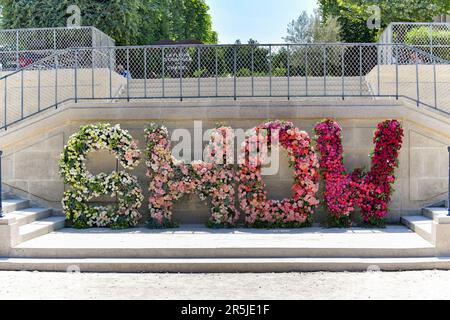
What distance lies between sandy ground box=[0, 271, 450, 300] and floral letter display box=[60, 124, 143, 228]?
8.46ft

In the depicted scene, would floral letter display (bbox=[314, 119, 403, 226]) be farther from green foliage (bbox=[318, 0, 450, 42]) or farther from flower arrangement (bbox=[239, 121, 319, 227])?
green foliage (bbox=[318, 0, 450, 42])

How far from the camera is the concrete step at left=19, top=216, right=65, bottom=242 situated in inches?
370

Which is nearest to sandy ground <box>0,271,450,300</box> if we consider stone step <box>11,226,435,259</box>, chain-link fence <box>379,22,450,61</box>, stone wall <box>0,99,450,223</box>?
stone step <box>11,226,435,259</box>

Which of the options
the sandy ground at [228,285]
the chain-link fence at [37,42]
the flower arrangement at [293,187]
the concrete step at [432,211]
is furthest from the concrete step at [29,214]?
the chain-link fence at [37,42]

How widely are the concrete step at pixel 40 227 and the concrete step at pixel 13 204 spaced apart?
1.65 ft

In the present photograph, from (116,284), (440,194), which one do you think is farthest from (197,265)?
(440,194)

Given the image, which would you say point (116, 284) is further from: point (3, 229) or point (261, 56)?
point (261, 56)

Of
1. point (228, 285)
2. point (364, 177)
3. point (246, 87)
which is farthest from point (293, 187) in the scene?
point (246, 87)

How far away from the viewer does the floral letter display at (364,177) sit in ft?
35.2

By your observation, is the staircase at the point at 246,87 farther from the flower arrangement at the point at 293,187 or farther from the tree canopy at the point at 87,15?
the tree canopy at the point at 87,15

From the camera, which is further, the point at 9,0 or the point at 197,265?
the point at 9,0

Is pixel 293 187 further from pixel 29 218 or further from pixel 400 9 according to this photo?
pixel 400 9

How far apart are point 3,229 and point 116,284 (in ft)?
6.94
